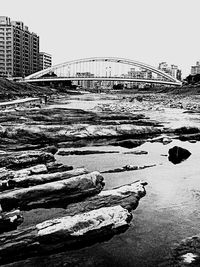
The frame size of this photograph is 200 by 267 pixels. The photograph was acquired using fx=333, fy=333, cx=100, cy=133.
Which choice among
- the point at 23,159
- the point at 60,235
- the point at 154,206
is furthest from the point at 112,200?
the point at 23,159

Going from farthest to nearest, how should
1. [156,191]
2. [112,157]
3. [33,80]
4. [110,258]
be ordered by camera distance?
1. [33,80]
2. [112,157]
3. [156,191]
4. [110,258]

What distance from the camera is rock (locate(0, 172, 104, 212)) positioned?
854 cm

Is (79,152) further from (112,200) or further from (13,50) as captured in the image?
(13,50)

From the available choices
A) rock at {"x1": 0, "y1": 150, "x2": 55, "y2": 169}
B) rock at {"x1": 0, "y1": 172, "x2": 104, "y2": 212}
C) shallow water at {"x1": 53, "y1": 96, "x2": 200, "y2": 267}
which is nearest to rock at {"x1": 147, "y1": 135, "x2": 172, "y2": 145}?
shallow water at {"x1": 53, "y1": 96, "x2": 200, "y2": 267}

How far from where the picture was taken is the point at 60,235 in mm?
6762

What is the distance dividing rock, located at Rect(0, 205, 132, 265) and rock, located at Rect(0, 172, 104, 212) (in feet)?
4.92

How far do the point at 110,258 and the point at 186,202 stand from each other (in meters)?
3.82

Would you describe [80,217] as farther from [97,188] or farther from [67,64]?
[67,64]

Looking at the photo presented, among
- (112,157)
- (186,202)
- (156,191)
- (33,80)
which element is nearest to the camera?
(186,202)

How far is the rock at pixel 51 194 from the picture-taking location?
8539 millimetres

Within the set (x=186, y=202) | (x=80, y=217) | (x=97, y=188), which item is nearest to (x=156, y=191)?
(x=186, y=202)

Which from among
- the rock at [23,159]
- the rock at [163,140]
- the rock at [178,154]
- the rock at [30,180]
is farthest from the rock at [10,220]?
the rock at [163,140]

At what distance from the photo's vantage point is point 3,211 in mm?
7984

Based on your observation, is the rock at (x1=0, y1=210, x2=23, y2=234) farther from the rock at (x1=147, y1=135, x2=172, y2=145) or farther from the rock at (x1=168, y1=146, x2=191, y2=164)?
the rock at (x1=147, y1=135, x2=172, y2=145)
